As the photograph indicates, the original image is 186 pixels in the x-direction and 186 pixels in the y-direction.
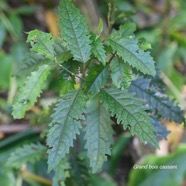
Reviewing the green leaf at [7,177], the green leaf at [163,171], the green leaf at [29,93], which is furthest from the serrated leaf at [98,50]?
the green leaf at [7,177]

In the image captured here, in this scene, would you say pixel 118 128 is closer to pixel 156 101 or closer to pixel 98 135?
pixel 156 101

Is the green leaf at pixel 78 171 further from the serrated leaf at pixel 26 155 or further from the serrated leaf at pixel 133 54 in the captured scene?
the serrated leaf at pixel 133 54

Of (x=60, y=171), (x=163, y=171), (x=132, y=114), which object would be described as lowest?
(x=60, y=171)

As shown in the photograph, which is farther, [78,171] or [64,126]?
[78,171]

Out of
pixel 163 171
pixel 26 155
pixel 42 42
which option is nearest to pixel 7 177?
pixel 26 155

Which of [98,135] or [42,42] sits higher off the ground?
[42,42]

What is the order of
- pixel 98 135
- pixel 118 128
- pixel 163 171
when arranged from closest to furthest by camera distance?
pixel 98 135 → pixel 163 171 → pixel 118 128

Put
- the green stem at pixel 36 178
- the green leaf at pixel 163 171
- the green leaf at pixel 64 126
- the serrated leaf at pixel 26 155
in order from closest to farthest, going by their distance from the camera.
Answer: the green leaf at pixel 64 126 → the serrated leaf at pixel 26 155 → the green leaf at pixel 163 171 → the green stem at pixel 36 178
